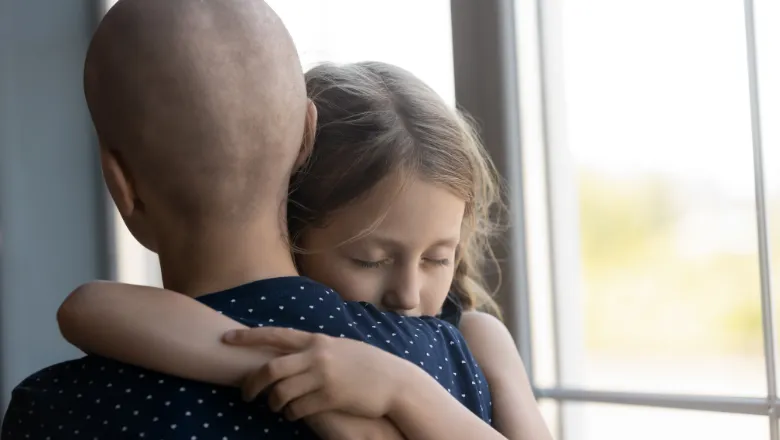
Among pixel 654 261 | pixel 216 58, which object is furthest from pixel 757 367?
pixel 216 58

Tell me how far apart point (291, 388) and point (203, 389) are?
3.7 inches

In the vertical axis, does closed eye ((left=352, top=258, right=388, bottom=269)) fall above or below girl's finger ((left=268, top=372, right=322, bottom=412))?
above

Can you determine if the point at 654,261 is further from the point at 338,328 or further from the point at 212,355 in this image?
the point at 212,355

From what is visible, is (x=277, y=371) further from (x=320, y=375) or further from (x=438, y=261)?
(x=438, y=261)

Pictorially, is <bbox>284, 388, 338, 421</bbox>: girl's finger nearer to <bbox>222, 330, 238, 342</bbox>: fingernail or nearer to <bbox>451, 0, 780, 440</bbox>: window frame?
<bbox>222, 330, 238, 342</bbox>: fingernail

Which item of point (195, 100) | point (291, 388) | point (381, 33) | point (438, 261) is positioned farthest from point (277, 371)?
point (381, 33)

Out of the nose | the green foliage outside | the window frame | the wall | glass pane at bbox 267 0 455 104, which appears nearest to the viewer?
the nose

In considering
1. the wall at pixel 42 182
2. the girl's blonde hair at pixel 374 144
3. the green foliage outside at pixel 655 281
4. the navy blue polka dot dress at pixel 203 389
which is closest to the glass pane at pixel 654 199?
the green foliage outside at pixel 655 281

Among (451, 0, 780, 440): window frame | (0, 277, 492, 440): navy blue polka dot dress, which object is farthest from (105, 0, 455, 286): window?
(0, 277, 492, 440): navy blue polka dot dress

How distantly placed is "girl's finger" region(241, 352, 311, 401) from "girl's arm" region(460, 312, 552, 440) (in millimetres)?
376

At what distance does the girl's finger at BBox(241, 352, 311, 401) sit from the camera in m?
0.85

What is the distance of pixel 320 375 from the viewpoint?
862mm

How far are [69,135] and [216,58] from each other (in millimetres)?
1822

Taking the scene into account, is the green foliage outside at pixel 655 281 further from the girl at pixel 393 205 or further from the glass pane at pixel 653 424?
the girl at pixel 393 205
